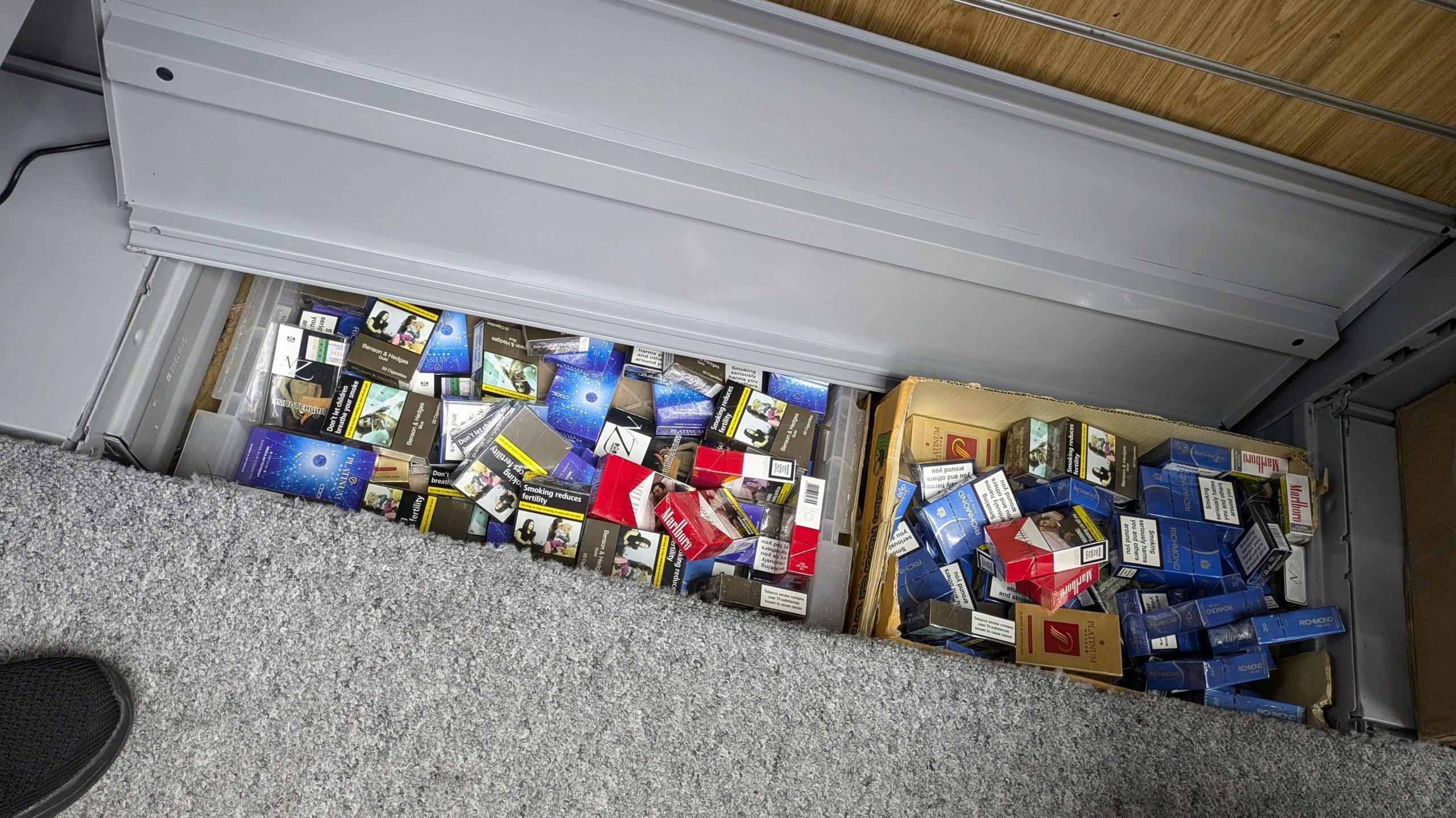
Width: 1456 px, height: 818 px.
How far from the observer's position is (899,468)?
2049 mm

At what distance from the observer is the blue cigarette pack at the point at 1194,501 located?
1.99 m

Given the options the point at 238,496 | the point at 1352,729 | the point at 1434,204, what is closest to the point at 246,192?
the point at 238,496

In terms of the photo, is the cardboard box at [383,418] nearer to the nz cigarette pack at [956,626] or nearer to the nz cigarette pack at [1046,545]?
the nz cigarette pack at [956,626]

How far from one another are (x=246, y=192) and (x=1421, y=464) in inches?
104

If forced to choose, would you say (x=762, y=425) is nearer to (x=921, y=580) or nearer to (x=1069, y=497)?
(x=921, y=580)

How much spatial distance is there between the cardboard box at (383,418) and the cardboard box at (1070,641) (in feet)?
4.62

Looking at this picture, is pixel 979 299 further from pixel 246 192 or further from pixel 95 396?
pixel 95 396

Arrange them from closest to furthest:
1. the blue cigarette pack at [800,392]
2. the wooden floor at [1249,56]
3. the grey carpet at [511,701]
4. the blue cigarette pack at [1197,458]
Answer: the wooden floor at [1249,56], the grey carpet at [511,701], the blue cigarette pack at [1197,458], the blue cigarette pack at [800,392]

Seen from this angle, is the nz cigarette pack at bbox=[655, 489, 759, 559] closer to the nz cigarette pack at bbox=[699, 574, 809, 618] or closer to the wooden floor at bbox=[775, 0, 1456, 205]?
the nz cigarette pack at bbox=[699, 574, 809, 618]

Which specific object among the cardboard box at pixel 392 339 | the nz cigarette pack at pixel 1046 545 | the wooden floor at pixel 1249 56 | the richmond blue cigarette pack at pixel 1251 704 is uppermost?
the wooden floor at pixel 1249 56

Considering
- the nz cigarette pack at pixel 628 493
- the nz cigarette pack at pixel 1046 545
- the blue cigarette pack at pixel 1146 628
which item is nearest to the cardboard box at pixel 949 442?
the nz cigarette pack at pixel 1046 545

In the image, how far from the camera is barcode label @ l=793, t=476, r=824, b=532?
6.48 ft

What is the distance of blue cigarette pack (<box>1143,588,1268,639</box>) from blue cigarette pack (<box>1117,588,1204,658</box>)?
0.02 m

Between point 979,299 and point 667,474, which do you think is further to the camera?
point 667,474
